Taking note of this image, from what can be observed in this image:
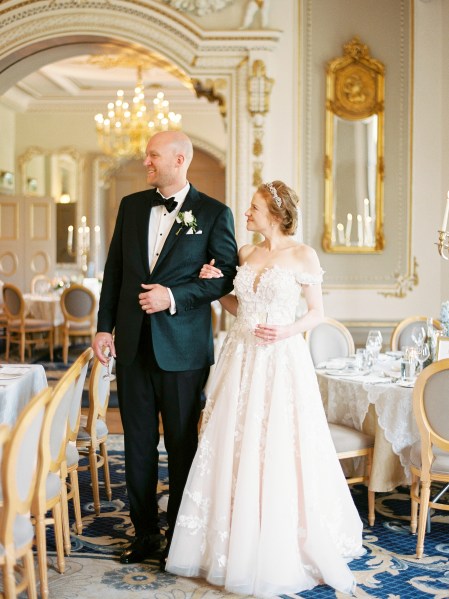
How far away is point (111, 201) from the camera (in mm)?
14680

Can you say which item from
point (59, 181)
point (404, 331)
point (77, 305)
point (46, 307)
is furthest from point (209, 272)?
point (59, 181)

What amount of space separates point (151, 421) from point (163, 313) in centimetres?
50

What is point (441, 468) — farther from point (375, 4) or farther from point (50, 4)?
point (50, 4)

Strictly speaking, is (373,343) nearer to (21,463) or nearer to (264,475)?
(264,475)

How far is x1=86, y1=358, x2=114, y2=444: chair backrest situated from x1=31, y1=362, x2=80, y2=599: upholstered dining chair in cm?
67

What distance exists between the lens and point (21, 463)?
2836mm

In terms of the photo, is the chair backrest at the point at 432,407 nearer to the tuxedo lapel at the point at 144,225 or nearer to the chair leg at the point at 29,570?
the tuxedo lapel at the point at 144,225

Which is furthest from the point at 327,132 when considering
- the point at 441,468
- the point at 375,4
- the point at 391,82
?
the point at 441,468

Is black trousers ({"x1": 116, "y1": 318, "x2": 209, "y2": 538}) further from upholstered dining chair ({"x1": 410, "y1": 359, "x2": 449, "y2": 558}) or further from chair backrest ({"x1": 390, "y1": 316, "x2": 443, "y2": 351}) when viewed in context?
chair backrest ({"x1": 390, "y1": 316, "x2": 443, "y2": 351})

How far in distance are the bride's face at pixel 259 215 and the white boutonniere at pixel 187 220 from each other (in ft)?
0.90

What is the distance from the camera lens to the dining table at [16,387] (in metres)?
3.65

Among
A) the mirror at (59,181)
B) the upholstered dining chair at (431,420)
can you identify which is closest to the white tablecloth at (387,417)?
the upholstered dining chair at (431,420)

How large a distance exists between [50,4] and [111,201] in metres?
7.82

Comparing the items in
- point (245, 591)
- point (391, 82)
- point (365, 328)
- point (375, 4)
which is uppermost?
point (375, 4)
